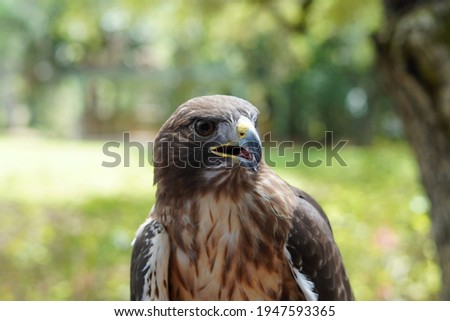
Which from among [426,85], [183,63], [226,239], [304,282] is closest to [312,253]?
[304,282]

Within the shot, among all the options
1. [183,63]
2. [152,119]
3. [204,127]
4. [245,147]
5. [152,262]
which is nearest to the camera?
[245,147]

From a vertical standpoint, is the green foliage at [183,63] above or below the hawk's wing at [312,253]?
above

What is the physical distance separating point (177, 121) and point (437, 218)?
2.31 meters

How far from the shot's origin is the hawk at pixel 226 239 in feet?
4.89

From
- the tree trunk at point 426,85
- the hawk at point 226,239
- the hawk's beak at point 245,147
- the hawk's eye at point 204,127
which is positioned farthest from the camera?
the tree trunk at point 426,85

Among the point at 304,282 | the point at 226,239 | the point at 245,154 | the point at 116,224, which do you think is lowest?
the point at 116,224

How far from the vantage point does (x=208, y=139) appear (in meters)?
1.34

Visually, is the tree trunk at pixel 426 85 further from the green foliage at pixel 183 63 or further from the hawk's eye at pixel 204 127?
the hawk's eye at pixel 204 127

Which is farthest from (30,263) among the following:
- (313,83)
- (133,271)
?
(313,83)

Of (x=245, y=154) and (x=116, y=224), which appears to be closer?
(x=245, y=154)

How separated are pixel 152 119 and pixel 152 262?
4.44 m

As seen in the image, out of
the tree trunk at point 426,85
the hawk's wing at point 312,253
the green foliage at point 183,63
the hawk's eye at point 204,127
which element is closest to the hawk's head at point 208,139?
the hawk's eye at point 204,127

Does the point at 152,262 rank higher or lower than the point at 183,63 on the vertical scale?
lower

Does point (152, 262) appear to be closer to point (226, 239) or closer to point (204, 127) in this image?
point (226, 239)
